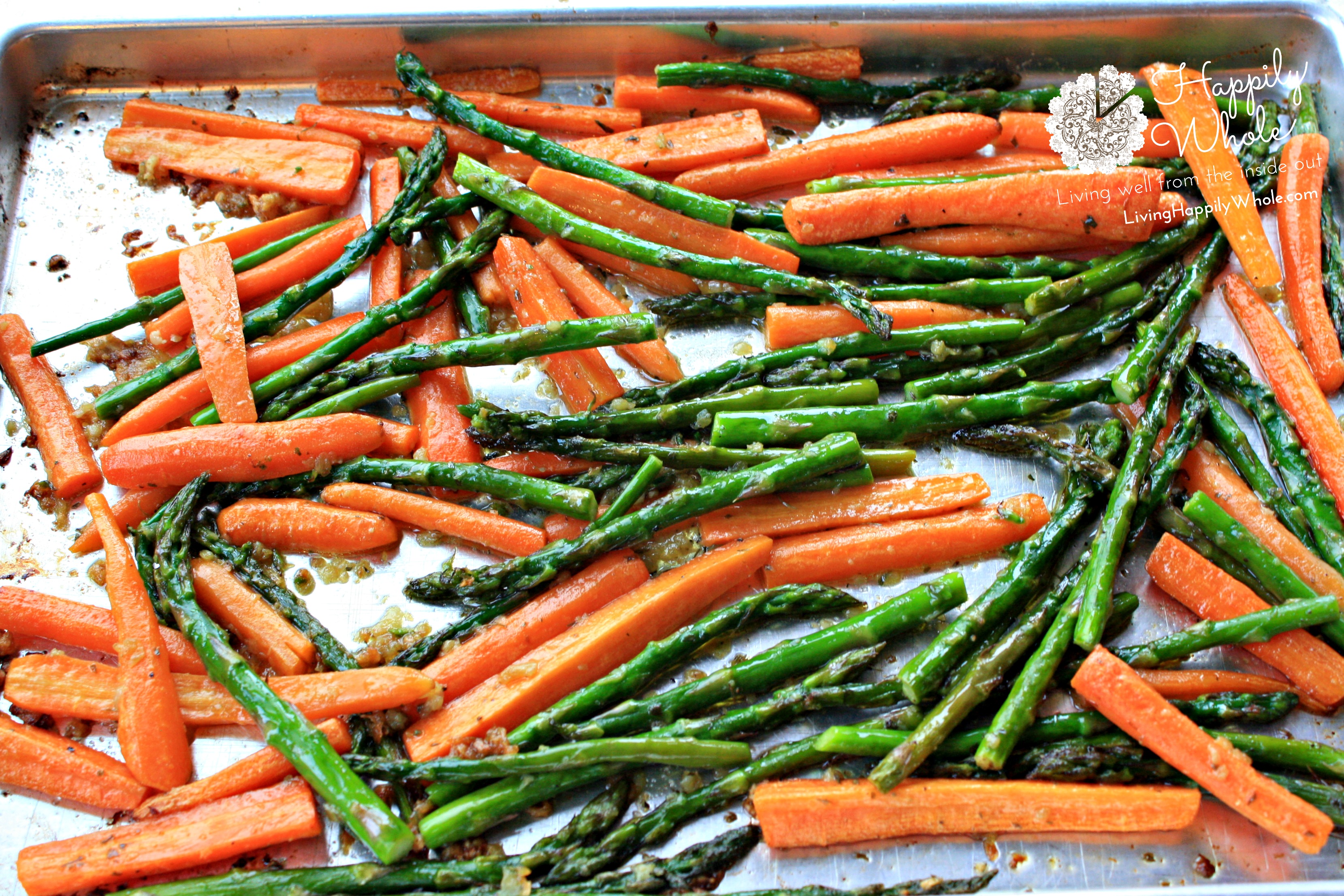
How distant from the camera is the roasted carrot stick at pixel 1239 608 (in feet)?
11.2

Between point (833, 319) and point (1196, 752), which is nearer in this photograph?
point (1196, 752)

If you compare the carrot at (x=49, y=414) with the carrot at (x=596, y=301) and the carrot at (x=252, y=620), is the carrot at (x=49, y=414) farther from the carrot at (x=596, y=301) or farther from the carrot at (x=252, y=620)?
the carrot at (x=596, y=301)

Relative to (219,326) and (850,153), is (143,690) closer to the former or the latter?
(219,326)

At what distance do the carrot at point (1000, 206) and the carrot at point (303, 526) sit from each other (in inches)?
86.6

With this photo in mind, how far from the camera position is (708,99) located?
4.76 metres

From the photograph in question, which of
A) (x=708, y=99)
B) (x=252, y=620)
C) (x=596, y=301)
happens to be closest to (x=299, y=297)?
(x=596, y=301)

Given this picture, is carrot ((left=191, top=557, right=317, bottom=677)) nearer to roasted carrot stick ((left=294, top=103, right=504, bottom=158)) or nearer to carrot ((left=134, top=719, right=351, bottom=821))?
carrot ((left=134, top=719, right=351, bottom=821))

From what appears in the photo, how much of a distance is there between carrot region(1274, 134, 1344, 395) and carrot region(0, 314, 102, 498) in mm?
5100

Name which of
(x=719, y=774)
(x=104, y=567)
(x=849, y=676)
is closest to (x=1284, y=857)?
(x=849, y=676)

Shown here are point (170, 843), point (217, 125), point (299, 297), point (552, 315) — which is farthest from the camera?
point (217, 125)

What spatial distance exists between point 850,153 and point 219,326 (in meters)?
2.88

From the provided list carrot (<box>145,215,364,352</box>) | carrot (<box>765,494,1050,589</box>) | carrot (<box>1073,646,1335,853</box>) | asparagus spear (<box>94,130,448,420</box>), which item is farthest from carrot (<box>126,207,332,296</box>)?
carrot (<box>1073,646,1335,853</box>)

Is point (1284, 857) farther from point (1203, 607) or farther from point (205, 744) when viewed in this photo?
point (205, 744)

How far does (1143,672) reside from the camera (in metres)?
3.43
